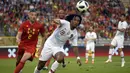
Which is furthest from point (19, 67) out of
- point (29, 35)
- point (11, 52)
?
point (11, 52)

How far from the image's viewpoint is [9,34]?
3219 cm

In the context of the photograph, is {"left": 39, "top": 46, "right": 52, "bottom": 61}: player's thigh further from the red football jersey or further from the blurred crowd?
the blurred crowd

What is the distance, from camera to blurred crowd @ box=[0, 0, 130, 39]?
114 feet

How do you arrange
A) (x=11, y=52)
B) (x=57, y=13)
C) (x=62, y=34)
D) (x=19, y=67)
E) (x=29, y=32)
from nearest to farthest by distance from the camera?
1. (x=62, y=34)
2. (x=19, y=67)
3. (x=29, y=32)
4. (x=11, y=52)
5. (x=57, y=13)

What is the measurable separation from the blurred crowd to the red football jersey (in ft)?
56.4

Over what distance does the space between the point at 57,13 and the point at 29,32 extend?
23338 mm

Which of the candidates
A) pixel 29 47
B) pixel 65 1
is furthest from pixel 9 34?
pixel 29 47

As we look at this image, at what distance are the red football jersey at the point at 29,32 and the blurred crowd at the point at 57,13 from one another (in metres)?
17.2

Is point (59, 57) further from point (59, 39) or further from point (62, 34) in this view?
point (62, 34)

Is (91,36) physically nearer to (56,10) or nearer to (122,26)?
(122,26)

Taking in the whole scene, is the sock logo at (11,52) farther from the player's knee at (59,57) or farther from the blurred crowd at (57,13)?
the player's knee at (59,57)

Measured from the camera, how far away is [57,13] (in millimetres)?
38156

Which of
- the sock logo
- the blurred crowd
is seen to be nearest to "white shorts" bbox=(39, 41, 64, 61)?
the sock logo

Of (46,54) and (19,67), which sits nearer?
(46,54)
